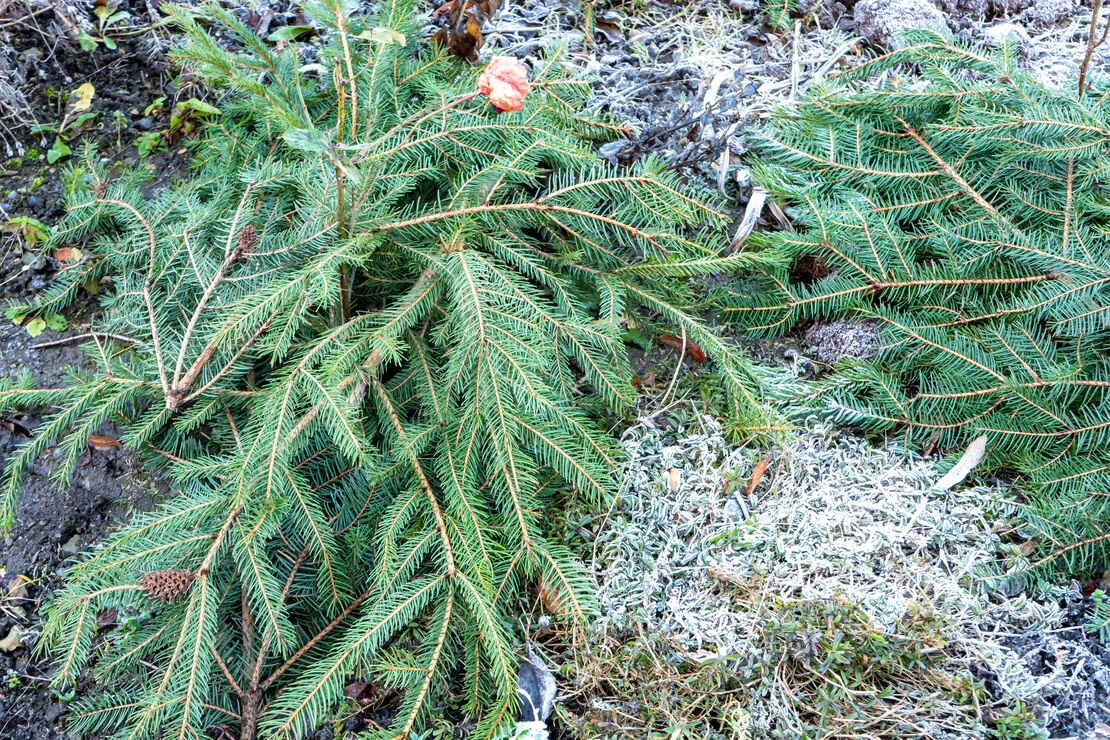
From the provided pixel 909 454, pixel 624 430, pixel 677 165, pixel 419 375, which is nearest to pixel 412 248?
pixel 419 375

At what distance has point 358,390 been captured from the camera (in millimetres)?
1882

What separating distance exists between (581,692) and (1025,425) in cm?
122

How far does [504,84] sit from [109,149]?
1746 mm

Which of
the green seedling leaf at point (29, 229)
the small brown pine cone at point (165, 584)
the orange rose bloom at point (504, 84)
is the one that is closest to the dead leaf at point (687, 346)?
the orange rose bloom at point (504, 84)

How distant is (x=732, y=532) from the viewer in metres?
1.85

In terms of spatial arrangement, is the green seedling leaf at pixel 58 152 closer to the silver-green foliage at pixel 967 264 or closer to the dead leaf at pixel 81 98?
the dead leaf at pixel 81 98

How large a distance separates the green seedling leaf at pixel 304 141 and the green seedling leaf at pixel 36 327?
4.12 feet

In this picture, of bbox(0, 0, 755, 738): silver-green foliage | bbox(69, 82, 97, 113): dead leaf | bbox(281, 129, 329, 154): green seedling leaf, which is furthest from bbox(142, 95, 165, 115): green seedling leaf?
bbox(281, 129, 329, 154): green seedling leaf

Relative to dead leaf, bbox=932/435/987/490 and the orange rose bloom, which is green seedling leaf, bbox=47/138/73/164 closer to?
the orange rose bloom

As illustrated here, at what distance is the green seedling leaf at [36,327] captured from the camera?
7.51 ft

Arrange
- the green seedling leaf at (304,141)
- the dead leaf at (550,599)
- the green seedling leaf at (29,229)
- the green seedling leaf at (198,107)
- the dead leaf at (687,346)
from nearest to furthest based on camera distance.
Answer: the green seedling leaf at (304,141) < the dead leaf at (550,599) < the dead leaf at (687,346) < the green seedling leaf at (29,229) < the green seedling leaf at (198,107)

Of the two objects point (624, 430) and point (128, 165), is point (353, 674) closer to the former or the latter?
point (624, 430)

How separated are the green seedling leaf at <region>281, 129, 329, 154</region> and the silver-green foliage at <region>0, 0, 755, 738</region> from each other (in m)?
0.01

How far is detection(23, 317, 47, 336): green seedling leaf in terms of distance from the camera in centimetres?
229
